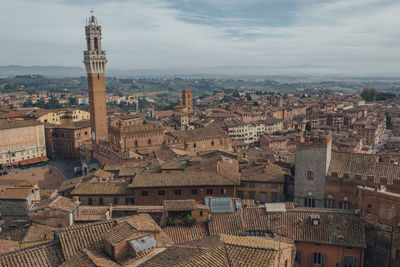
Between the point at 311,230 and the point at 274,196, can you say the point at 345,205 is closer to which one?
the point at 274,196

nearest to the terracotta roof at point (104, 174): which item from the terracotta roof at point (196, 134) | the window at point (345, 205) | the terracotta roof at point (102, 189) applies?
the terracotta roof at point (102, 189)

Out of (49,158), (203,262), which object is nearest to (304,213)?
(203,262)

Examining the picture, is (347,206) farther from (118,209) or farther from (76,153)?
(76,153)

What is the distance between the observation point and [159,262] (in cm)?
1459

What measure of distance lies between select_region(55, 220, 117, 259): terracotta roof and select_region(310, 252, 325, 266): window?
1296cm

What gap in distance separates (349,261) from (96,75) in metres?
59.9

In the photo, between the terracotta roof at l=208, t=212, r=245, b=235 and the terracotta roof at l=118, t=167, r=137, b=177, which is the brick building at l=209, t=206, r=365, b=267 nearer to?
the terracotta roof at l=208, t=212, r=245, b=235

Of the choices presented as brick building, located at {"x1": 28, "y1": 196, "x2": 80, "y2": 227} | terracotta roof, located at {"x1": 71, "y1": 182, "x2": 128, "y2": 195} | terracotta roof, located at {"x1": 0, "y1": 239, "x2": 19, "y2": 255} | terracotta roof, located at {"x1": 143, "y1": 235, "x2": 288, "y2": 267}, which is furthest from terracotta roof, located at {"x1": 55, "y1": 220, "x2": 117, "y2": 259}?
terracotta roof, located at {"x1": 71, "y1": 182, "x2": 128, "y2": 195}

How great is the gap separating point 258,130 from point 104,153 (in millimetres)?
58320

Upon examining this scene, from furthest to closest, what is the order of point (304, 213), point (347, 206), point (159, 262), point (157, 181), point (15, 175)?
point (15, 175)
point (157, 181)
point (347, 206)
point (304, 213)
point (159, 262)

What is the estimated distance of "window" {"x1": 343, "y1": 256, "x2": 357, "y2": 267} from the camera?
22.8 m

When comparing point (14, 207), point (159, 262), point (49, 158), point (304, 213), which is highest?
point (159, 262)

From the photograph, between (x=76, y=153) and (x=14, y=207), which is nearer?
(x=14, y=207)

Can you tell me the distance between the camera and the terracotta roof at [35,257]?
50.6ft
